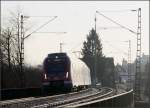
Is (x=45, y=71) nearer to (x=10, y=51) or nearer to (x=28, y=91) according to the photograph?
(x=28, y=91)

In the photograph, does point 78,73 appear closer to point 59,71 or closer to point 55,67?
point 59,71

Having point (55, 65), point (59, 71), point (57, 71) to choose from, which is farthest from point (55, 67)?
point (59, 71)

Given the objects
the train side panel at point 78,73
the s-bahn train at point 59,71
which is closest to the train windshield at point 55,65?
the s-bahn train at point 59,71

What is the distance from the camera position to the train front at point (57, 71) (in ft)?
151

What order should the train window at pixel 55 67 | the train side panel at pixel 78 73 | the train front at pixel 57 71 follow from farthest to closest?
the train side panel at pixel 78 73 < the train window at pixel 55 67 < the train front at pixel 57 71

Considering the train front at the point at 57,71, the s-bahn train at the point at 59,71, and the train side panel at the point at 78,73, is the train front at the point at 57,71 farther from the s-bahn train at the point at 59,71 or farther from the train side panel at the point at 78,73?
the train side panel at the point at 78,73

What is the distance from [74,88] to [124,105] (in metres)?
21.9

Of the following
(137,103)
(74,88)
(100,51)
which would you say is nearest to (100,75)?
(100,51)

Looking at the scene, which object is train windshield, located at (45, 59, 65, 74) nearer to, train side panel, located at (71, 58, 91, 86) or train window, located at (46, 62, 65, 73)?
train window, located at (46, 62, 65, 73)

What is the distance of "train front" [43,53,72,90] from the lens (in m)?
45.9

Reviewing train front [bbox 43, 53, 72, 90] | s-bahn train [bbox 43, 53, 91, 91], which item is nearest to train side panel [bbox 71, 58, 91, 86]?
s-bahn train [bbox 43, 53, 91, 91]

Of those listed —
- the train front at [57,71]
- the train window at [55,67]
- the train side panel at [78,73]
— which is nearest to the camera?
the train front at [57,71]

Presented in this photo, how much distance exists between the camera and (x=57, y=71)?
4641 cm

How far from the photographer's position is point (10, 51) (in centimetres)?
6019
